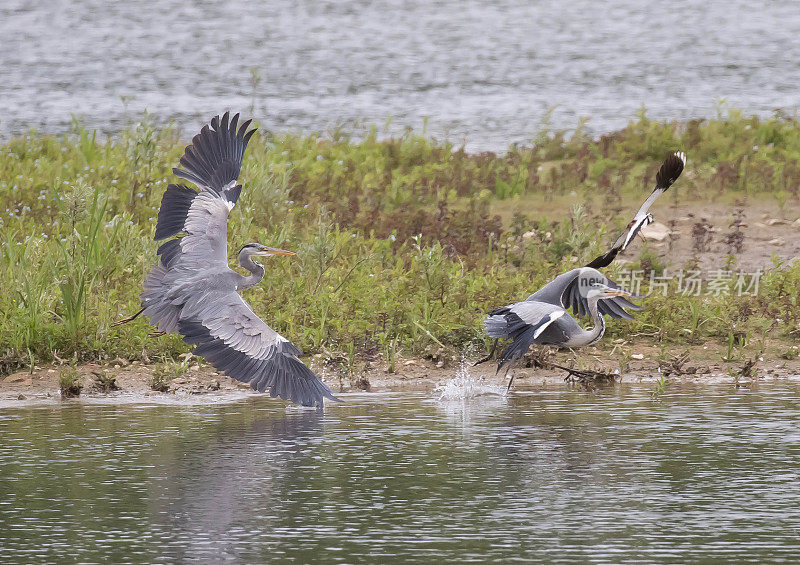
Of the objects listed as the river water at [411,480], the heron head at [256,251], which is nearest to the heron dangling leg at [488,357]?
the river water at [411,480]

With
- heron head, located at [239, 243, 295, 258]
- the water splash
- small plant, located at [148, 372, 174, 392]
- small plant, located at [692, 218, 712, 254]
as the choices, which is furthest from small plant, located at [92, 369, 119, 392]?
small plant, located at [692, 218, 712, 254]

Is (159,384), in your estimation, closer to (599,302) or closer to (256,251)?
(256,251)

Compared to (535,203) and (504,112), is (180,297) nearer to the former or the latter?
(535,203)

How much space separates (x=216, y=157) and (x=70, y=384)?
1.75 meters

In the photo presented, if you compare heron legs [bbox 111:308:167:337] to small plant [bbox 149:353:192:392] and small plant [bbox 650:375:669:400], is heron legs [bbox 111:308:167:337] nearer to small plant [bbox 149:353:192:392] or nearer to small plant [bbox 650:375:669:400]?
small plant [bbox 149:353:192:392]

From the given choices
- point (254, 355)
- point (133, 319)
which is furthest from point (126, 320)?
point (254, 355)

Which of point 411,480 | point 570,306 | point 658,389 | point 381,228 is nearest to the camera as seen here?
point 411,480

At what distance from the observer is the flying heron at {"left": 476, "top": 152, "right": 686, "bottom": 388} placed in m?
8.88

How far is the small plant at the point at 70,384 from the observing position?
9.10 meters

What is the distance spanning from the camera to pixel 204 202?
9.19 meters

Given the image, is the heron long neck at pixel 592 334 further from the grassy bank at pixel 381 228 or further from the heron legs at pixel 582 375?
the grassy bank at pixel 381 228

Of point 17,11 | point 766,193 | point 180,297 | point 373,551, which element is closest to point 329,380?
point 180,297

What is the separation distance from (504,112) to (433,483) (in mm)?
13583

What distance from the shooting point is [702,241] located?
12.8 meters
